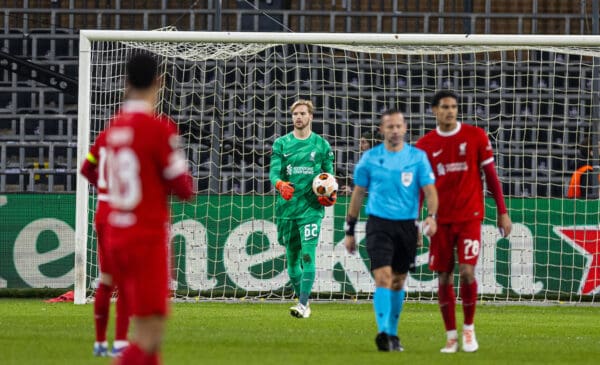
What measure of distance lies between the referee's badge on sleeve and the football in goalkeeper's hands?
12.2 feet

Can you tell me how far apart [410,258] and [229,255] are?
7.72 meters

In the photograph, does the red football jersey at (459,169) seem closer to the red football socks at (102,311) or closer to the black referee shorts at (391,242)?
the black referee shorts at (391,242)

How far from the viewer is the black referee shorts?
9180mm

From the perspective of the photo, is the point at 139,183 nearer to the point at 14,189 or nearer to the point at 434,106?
the point at 434,106

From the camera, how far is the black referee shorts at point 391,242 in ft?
30.1

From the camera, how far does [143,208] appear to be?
18.9 ft

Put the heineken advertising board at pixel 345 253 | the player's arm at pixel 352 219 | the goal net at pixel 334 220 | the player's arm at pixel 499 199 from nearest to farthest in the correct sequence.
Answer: the player's arm at pixel 352 219 → the player's arm at pixel 499 199 → the goal net at pixel 334 220 → the heineken advertising board at pixel 345 253

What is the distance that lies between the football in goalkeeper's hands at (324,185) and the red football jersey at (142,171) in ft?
23.5

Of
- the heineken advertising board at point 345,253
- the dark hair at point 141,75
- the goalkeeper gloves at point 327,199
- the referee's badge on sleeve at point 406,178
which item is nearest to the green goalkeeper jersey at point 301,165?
the goalkeeper gloves at point 327,199

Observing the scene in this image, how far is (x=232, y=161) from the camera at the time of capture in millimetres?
19766

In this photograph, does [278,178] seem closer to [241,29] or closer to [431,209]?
[431,209]

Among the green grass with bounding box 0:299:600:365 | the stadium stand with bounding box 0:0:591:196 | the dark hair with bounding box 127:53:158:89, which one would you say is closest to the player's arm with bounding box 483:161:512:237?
the green grass with bounding box 0:299:600:365

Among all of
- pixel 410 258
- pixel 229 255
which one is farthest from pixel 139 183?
pixel 229 255

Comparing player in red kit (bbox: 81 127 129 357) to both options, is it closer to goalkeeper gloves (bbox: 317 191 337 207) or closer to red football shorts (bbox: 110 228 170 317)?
red football shorts (bbox: 110 228 170 317)
